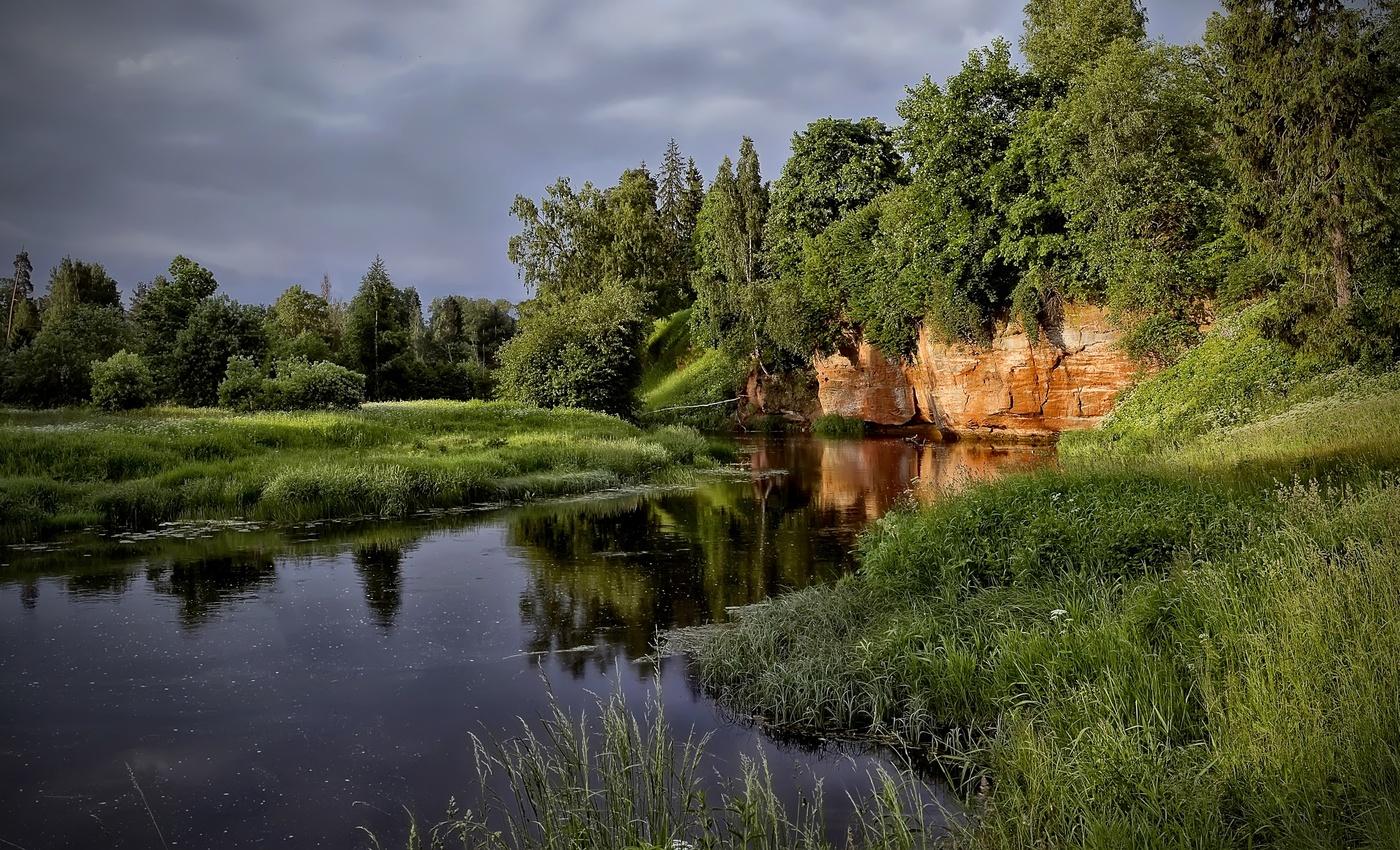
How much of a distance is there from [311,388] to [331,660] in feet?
85.2

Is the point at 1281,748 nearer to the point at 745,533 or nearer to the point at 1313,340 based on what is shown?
the point at 745,533

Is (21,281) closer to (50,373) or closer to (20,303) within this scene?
(20,303)

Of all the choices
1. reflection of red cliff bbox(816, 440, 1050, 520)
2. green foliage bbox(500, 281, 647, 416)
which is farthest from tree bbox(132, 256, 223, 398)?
reflection of red cliff bbox(816, 440, 1050, 520)

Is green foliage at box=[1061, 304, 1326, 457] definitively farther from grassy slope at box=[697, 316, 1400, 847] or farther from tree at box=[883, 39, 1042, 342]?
tree at box=[883, 39, 1042, 342]

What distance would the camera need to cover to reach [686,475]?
1065 inches

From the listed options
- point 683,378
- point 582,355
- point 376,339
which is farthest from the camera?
point 683,378

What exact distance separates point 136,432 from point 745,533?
16540 millimetres

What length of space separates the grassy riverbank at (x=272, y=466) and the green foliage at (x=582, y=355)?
43.6ft

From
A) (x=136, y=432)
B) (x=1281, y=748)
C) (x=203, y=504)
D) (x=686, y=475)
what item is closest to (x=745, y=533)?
(x=686, y=475)

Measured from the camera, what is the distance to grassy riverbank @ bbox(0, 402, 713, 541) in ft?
56.0

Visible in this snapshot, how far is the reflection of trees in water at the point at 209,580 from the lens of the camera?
37.8 ft

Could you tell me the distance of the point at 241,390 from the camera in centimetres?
3120

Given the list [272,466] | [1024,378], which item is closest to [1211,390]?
[1024,378]

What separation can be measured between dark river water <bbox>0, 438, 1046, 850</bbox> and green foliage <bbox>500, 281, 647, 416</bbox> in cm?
2507
